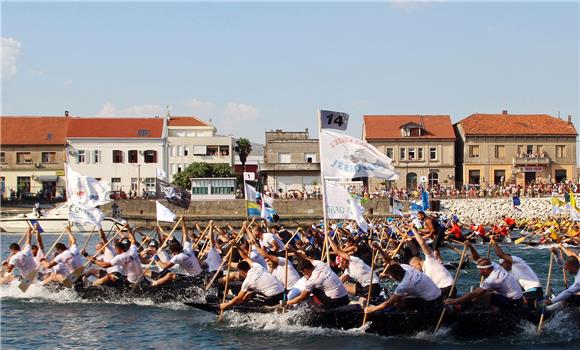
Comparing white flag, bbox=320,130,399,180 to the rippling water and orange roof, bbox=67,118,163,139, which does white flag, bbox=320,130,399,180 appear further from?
orange roof, bbox=67,118,163,139

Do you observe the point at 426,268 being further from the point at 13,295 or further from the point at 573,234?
the point at 573,234

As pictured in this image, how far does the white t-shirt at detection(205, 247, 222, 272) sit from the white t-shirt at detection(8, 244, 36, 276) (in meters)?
4.76

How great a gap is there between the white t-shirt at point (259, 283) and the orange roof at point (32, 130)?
64787 mm

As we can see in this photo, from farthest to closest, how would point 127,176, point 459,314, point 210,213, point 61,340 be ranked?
point 127,176, point 210,213, point 61,340, point 459,314

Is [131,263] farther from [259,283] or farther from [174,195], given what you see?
[174,195]

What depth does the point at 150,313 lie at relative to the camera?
19.7 m

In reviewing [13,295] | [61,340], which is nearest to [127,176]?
[13,295]

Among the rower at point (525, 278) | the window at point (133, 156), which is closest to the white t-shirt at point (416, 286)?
the rower at point (525, 278)

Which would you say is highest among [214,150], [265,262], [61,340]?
[214,150]

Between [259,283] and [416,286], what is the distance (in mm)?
3572

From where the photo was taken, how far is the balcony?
7762 cm

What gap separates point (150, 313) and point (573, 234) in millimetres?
25985

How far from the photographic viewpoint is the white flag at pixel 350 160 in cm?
1811

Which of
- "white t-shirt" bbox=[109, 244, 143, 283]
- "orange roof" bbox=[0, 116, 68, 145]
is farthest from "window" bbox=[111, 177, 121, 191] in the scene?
"white t-shirt" bbox=[109, 244, 143, 283]
